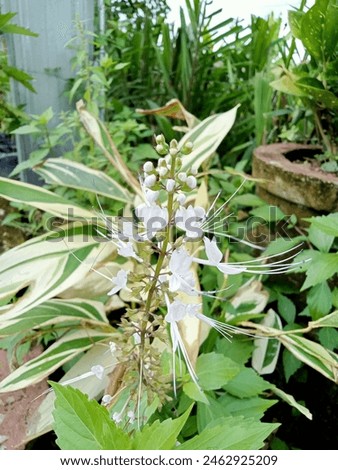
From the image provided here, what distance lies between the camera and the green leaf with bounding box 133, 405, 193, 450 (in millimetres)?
302

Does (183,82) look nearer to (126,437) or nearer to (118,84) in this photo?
(118,84)

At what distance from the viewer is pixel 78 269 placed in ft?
2.19

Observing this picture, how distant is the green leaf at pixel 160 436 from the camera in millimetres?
302

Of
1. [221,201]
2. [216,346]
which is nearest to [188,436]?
[216,346]

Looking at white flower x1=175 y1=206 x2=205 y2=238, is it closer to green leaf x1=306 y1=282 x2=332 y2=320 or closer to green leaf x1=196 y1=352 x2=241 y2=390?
green leaf x1=196 y1=352 x2=241 y2=390

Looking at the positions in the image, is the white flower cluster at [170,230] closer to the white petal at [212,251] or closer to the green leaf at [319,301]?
the white petal at [212,251]

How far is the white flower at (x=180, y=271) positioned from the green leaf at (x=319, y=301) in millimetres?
360

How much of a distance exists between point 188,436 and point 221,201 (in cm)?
46

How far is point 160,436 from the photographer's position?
12.1 inches

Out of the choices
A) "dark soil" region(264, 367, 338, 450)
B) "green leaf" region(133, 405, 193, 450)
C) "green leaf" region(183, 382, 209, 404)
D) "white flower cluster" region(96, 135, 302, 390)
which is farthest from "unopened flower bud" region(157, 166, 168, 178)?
"dark soil" region(264, 367, 338, 450)

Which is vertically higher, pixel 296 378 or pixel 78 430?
pixel 78 430

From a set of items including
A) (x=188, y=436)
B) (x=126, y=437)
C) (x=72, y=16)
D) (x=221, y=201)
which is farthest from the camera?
(x=72, y=16)

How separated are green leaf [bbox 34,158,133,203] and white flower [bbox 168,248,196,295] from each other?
1.63ft

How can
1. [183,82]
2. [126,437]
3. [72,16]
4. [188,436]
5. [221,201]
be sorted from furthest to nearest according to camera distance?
[183,82], [72,16], [221,201], [188,436], [126,437]
